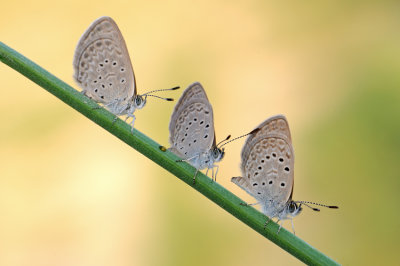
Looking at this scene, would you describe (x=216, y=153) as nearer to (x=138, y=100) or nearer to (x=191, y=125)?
(x=191, y=125)

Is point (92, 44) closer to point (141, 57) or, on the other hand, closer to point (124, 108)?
point (124, 108)

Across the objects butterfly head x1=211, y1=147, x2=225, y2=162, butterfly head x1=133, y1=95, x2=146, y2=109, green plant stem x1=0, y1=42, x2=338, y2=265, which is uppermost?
butterfly head x1=133, y1=95, x2=146, y2=109

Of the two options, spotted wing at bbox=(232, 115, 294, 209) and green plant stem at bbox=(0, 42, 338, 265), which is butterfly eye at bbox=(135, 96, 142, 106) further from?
green plant stem at bbox=(0, 42, 338, 265)

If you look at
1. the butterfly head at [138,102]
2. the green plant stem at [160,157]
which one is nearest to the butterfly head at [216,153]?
the butterfly head at [138,102]

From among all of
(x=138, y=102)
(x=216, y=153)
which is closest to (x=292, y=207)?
(x=216, y=153)

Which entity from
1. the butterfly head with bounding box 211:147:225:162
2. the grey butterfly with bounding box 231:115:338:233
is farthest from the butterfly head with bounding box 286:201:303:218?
the butterfly head with bounding box 211:147:225:162

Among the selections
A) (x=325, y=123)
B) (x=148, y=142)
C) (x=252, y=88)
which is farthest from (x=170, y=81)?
(x=148, y=142)

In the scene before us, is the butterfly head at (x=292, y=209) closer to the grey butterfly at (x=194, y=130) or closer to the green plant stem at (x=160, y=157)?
the grey butterfly at (x=194, y=130)
